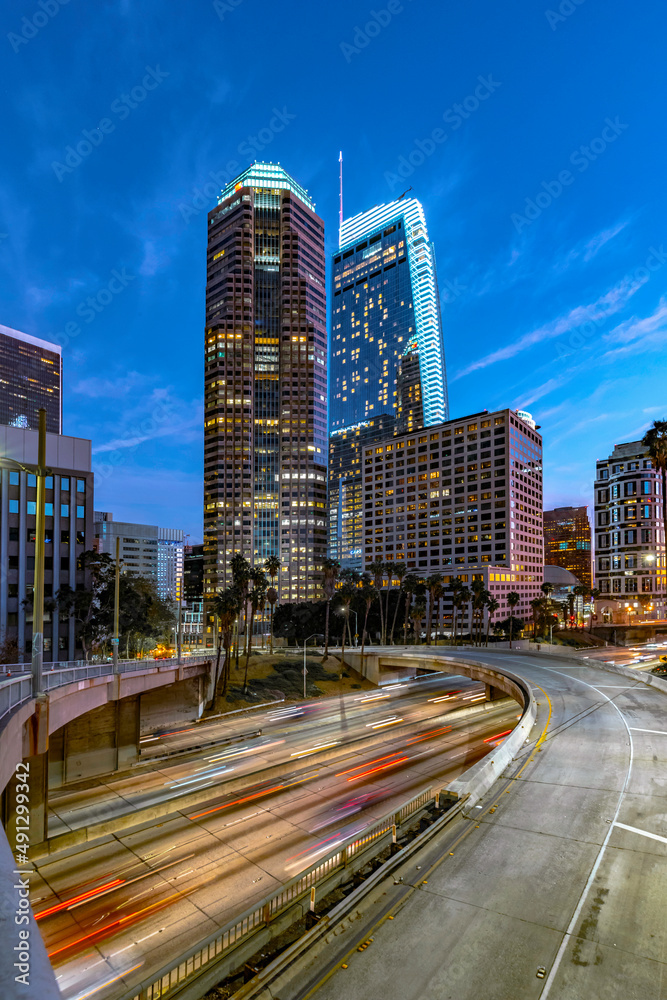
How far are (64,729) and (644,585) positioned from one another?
20360cm

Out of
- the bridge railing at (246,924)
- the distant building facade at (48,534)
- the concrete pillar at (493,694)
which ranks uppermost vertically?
the distant building facade at (48,534)

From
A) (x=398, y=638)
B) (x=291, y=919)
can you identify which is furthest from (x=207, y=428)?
(x=291, y=919)

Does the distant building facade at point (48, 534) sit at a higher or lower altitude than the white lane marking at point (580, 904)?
higher

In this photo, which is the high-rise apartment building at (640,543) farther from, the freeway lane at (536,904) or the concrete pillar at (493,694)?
the freeway lane at (536,904)

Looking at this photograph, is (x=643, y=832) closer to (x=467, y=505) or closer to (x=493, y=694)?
(x=493, y=694)

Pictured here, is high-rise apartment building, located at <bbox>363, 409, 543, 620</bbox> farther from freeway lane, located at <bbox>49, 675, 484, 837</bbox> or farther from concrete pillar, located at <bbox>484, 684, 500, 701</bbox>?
freeway lane, located at <bbox>49, 675, 484, 837</bbox>

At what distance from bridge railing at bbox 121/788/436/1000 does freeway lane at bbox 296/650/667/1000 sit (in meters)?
2.19

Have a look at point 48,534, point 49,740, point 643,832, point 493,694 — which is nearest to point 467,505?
point 493,694

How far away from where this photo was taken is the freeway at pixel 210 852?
1750 cm

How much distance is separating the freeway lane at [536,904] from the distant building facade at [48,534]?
75.1 meters

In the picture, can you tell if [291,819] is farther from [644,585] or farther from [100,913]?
[644,585]

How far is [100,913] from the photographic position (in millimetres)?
19250

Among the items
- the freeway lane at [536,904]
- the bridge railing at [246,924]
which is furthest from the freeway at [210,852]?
the freeway lane at [536,904]

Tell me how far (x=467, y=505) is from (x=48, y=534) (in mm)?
126250
